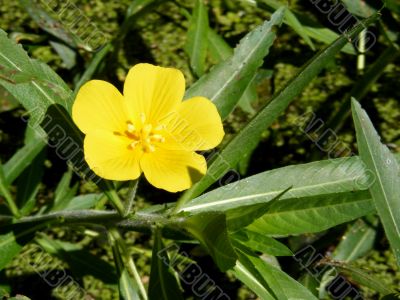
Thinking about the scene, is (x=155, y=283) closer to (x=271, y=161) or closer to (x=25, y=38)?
(x=271, y=161)

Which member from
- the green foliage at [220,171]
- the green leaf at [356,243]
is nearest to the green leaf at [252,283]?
the green foliage at [220,171]

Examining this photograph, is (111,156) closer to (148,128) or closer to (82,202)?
(148,128)

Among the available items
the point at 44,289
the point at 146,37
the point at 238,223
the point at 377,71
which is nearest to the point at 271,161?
the point at 377,71

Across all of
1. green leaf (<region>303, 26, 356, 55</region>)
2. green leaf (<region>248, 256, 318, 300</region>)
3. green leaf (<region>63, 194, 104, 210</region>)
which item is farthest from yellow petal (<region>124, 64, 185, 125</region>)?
green leaf (<region>303, 26, 356, 55</region>)

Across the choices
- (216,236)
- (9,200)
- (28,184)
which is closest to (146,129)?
(216,236)

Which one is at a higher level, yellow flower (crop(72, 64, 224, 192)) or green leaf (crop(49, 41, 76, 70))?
yellow flower (crop(72, 64, 224, 192))

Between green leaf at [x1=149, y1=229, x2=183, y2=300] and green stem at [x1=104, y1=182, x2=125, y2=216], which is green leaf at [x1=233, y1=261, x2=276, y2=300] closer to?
green leaf at [x1=149, y1=229, x2=183, y2=300]
